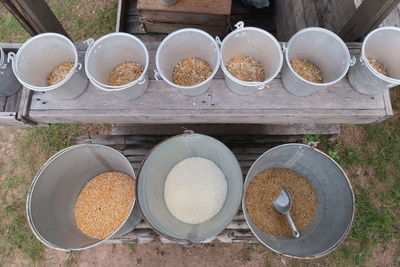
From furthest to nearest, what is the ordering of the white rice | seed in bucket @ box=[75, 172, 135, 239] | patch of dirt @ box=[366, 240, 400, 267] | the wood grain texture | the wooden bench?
the wood grain texture → patch of dirt @ box=[366, 240, 400, 267] → the wooden bench → seed in bucket @ box=[75, 172, 135, 239] → the white rice

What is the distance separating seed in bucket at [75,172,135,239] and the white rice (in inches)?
14.6

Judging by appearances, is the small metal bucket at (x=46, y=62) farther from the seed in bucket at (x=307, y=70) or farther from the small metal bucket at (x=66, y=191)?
the seed in bucket at (x=307, y=70)

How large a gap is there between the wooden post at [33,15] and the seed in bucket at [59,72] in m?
0.35

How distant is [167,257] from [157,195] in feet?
3.22

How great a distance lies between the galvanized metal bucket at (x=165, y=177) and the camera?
205 cm

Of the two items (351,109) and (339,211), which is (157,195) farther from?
(351,109)

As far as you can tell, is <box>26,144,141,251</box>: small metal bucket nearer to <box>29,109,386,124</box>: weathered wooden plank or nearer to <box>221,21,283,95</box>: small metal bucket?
<box>29,109,386,124</box>: weathered wooden plank

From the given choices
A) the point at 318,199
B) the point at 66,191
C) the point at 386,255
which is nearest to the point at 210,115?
the point at 318,199

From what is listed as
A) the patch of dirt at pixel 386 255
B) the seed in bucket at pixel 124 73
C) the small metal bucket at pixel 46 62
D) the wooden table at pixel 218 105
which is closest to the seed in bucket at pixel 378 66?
the wooden table at pixel 218 105

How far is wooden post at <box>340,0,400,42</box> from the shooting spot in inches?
76.0

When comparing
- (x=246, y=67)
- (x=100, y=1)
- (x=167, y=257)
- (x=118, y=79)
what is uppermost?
(x=246, y=67)

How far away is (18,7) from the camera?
82.0 inches

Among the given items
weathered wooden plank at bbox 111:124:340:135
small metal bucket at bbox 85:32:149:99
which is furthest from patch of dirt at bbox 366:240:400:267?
small metal bucket at bbox 85:32:149:99

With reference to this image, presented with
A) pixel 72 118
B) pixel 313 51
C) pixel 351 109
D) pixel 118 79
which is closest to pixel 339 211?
pixel 351 109
